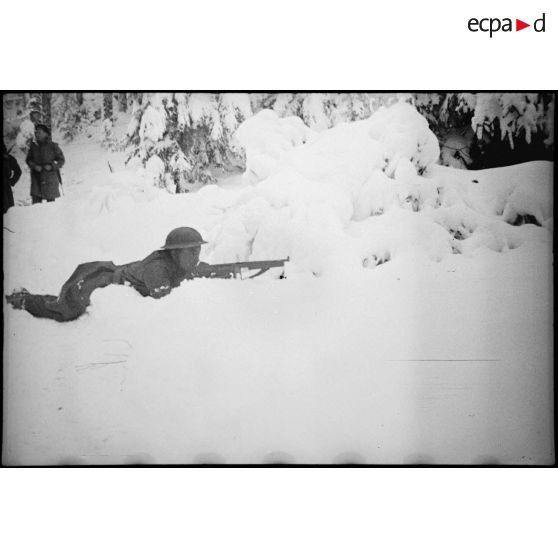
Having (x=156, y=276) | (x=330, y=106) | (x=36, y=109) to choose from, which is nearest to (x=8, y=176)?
(x=36, y=109)

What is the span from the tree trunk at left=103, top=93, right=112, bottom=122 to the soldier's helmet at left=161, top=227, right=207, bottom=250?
0.66m

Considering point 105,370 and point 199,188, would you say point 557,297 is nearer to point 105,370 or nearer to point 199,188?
point 199,188

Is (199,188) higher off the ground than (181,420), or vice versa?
(199,188)

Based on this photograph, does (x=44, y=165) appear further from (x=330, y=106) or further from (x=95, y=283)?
(x=330, y=106)

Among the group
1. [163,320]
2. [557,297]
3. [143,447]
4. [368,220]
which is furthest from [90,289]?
[557,297]

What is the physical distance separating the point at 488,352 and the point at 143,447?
174 cm

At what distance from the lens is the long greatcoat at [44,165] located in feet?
9.21

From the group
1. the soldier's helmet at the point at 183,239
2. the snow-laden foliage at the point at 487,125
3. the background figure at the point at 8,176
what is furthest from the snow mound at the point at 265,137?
the background figure at the point at 8,176

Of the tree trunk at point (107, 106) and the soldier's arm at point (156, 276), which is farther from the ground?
the tree trunk at point (107, 106)

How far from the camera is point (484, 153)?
110 inches

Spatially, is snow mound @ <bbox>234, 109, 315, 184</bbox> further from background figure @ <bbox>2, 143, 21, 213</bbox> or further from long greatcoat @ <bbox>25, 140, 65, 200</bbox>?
background figure @ <bbox>2, 143, 21, 213</bbox>

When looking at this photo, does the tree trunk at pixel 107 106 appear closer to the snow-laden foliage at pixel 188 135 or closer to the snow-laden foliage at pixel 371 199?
the snow-laden foliage at pixel 188 135

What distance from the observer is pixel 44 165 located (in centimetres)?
281

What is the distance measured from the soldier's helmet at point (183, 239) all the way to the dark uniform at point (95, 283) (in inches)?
1.9
